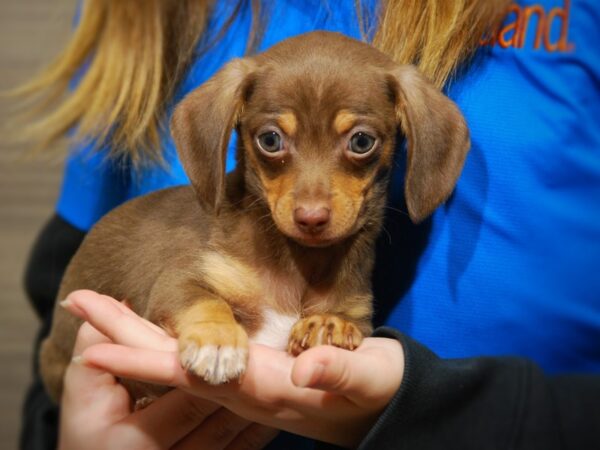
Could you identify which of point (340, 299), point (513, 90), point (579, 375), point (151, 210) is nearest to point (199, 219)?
point (151, 210)

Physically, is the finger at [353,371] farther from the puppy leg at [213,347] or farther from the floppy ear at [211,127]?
the floppy ear at [211,127]

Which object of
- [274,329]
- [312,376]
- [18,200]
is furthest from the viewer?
[18,200]

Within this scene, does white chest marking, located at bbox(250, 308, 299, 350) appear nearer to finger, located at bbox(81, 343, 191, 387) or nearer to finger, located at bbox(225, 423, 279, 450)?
finger, located at bbox(225, 423, 279, 450)

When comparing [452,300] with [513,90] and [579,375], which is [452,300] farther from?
[513,90]

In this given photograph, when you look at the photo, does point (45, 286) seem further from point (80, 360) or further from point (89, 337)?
point (80, 360)

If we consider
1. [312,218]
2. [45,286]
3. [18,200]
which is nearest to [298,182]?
[312,218]

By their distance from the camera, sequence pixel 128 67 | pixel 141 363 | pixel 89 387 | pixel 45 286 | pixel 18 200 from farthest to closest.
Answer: pixel 18 200 → pixel 45 286 → pixel 128 67 → pixel 89 387 → pixel 141 363
